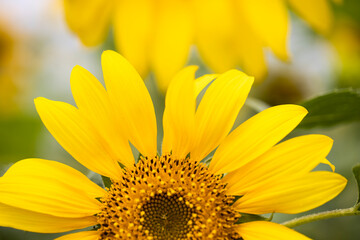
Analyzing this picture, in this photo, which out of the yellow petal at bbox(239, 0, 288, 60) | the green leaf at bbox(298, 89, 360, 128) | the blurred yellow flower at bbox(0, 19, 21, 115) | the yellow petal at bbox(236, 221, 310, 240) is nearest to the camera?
the yellow petal at bbox(236, 221, 310, 240)

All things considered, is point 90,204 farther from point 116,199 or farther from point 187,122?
point 187,122

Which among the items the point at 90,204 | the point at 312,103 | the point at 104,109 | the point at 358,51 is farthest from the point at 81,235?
the point at 358,51

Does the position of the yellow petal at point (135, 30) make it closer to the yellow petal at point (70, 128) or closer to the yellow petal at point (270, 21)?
the yellow petal at point (270, 21)

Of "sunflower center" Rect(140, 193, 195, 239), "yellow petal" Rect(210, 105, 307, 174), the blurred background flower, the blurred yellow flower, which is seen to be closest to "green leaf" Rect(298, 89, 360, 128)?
the blurred background flower

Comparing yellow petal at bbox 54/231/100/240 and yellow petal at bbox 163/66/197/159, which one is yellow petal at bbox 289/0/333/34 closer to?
yellow petal at bbox 163/66/197/159

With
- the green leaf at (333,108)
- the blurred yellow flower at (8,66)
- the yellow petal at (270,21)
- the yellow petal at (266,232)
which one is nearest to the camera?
the yellow petal at (266,232)

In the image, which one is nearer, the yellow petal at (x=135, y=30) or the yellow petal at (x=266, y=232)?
the yellow petal at (x=266, y=232)

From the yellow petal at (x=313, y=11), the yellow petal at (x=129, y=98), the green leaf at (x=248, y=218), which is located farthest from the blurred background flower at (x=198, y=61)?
the green leaf at (x=248, y=218)

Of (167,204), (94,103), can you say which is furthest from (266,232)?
(94,103)
